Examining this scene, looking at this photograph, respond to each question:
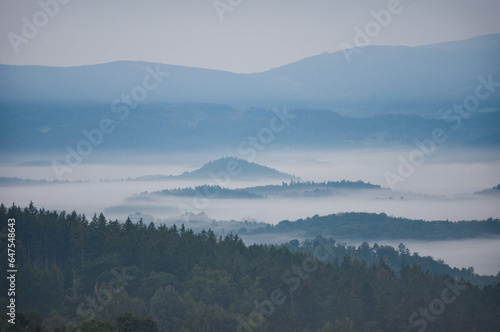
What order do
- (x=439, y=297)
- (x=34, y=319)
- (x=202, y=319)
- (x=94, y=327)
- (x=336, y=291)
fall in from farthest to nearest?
(x=439, y=297) < (x=336, y=291) < (x=202, y=319) < (x=34, y=319) < (x=94, y=327)

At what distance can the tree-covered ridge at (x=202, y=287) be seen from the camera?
83000mm

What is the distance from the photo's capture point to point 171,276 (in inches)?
3792

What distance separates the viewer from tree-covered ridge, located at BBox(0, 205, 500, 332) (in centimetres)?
8300

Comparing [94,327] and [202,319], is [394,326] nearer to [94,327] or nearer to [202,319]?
[202,319]

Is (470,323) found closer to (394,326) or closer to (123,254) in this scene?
(394,326)

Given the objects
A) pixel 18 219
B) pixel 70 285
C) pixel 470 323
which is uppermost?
pixel 18 219

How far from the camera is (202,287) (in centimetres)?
9369

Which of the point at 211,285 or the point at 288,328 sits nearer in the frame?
the point at 288,328

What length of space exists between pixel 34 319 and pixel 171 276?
97.0 ft

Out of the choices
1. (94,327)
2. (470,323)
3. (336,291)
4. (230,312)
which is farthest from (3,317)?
(470,323)

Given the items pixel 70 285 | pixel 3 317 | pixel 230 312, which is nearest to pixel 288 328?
pixel 230 312

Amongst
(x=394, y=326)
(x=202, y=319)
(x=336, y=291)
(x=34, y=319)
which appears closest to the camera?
(x=34, y=319)

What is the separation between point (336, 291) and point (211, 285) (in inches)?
607

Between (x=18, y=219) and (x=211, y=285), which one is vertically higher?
(x=18, y=219)
